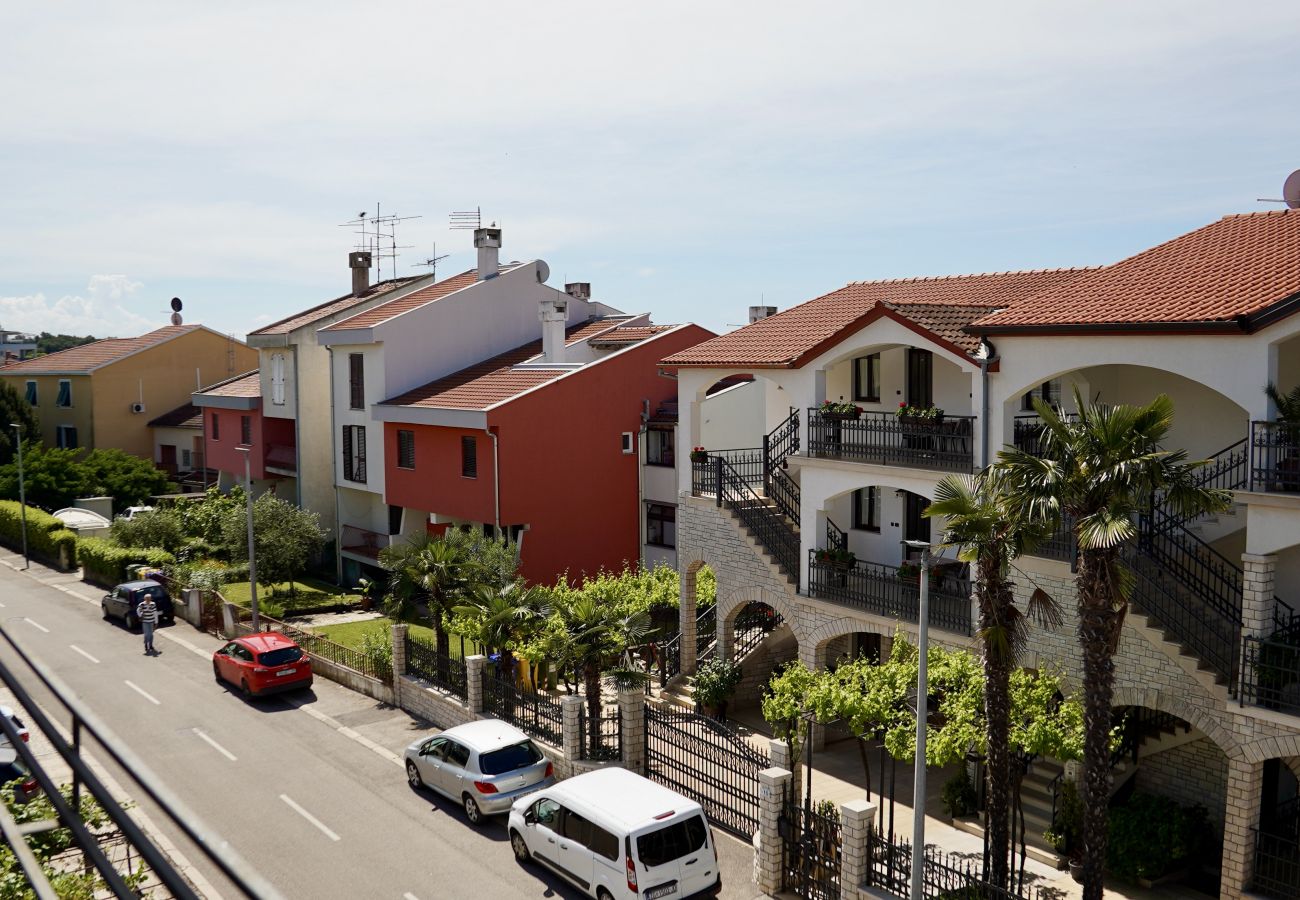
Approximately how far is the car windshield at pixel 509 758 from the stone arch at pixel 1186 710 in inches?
402

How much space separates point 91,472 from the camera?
5400 centimetres

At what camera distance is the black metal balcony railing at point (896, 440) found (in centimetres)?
2062

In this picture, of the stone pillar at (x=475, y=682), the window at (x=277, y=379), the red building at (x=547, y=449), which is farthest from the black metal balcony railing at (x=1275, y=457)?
the window at (x=277, y=379)

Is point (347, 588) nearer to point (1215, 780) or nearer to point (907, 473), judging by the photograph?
point (907, 473)

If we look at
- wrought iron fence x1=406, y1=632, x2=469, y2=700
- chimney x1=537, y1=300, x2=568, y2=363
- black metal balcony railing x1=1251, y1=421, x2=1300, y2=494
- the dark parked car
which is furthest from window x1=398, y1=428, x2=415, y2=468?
black metal balcony railing x1=1251, y1=421, x2=1300, y2=494

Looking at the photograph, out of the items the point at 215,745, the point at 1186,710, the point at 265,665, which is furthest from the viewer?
the point at 265,665

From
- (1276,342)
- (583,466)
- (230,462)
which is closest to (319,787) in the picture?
(583,466)

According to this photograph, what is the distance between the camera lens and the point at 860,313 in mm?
26375

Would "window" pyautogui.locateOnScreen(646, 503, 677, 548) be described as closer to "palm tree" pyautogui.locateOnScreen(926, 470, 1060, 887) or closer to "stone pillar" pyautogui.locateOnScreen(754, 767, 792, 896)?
"stone pillar" pyautogui.locateOnScreen(754, 767, 792, 896)

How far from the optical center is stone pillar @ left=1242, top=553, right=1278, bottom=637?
15.7m

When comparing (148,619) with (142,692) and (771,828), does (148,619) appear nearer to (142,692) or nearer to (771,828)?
(142,692)

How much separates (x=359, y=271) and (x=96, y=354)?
78.4ft

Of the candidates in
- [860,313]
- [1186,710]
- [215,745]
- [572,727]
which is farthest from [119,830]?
[860,313]

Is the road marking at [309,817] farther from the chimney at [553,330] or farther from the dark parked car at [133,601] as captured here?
the chimney at [553,330]
